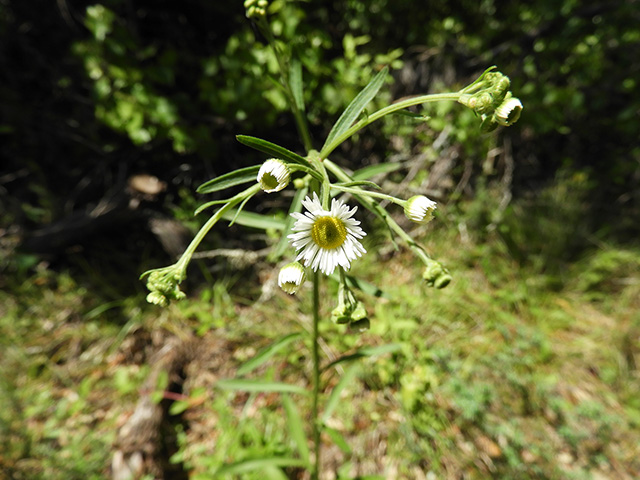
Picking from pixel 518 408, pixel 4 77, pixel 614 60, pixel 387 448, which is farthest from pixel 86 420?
pixel 614 60

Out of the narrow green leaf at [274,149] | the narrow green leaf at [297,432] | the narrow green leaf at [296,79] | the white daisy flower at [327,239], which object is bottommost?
the narrow green leaf at [297,432]

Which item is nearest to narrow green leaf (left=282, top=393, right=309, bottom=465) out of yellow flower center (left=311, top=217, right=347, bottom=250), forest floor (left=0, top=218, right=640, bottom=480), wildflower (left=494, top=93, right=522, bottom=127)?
forest floor (left=0, top=218, right=640, bottom=480)

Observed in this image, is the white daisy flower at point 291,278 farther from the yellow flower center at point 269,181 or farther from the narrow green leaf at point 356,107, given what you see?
the narrow green leaf at point 356,107

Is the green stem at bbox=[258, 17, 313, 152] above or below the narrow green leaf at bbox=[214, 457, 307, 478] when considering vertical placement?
above

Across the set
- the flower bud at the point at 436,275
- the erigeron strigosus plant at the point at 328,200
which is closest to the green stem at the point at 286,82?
the erigeron strigosus plant at the point at 328,200

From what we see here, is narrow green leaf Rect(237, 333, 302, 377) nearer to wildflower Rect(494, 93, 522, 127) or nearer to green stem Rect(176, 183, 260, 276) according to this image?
green stem Rect(176, 183, 260, 276)

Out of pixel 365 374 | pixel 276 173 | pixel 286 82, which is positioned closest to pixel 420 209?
pixel 276 173

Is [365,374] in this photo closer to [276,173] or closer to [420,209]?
[420,209]
